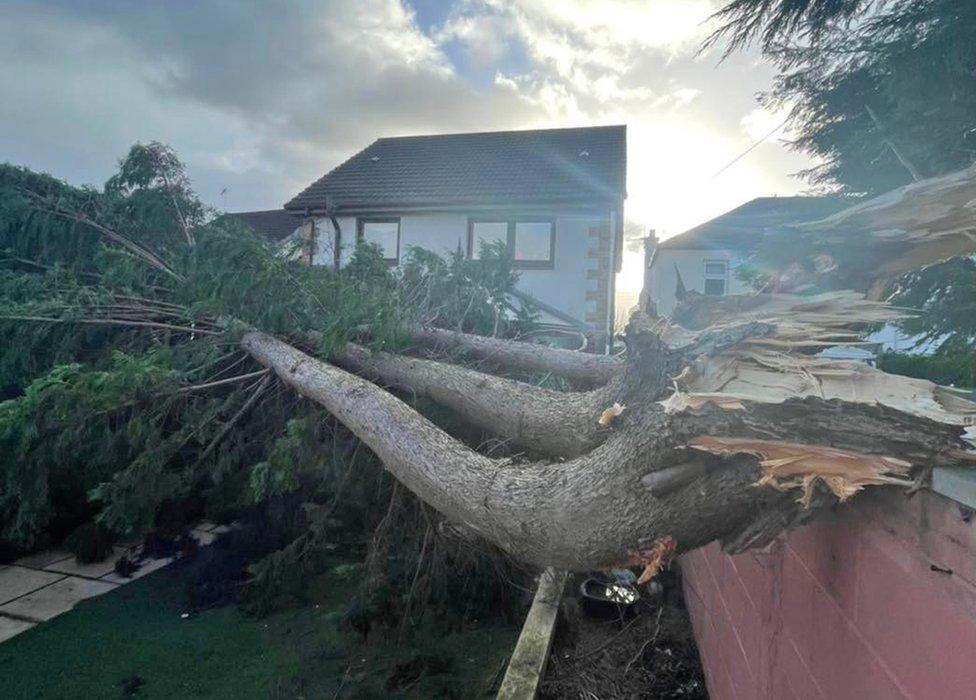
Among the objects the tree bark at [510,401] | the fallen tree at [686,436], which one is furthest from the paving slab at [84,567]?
the fallen tree at [686,436]

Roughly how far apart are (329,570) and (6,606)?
2699 mm

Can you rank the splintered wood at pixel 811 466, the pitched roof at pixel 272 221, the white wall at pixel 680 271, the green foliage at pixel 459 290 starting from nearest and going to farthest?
the splintered wood at pixel 811 466, the green foliage at pixel 459 290, the white wall at pixel 680 271, the pitched roof at pixel 272 221

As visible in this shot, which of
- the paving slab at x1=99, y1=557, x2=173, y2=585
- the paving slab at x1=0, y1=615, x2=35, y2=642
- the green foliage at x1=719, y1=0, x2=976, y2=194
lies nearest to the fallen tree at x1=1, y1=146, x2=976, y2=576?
the green foliage at x1=719, y1=0, x2=976, y2=194

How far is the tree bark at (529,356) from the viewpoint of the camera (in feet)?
11.6

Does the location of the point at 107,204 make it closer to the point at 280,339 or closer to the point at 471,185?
the point at 280,339

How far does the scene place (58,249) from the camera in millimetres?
6430

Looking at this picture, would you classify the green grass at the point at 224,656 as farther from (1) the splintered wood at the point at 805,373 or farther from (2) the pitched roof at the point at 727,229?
(2) the pitched roof at the point at 727,229

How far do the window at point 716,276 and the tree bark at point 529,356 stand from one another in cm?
1614

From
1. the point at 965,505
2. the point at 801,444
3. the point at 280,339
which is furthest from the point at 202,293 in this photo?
the point at 965,505

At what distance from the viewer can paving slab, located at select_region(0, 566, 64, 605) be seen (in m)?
4.84

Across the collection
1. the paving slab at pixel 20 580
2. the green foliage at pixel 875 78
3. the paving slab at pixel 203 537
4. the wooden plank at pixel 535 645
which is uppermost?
the green foliage at pixel 875 78

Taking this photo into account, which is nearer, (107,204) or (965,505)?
(965,505)

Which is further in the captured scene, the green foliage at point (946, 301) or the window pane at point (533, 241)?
the window pane at point (533, 241)

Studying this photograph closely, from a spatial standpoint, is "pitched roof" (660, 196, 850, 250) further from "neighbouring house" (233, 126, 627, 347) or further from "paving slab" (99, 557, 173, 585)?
"paving slab" (99, 557, 173, 585)
